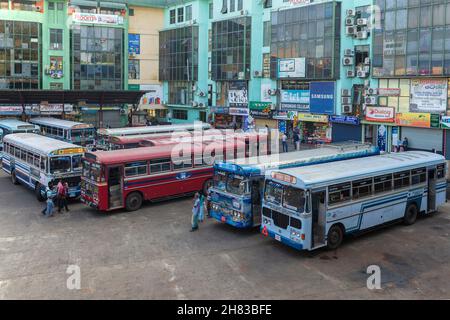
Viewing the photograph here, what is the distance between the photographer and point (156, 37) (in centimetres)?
6262

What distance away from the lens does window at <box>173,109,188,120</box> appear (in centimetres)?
6022

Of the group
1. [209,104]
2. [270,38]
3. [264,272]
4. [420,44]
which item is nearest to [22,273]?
[264,272]

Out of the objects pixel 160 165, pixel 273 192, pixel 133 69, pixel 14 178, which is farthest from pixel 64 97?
pixel 273 192

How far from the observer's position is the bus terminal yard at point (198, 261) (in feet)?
40.9

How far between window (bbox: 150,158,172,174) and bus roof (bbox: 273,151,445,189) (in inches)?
304

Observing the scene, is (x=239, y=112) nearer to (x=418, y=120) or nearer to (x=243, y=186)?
(x=418, y=120)

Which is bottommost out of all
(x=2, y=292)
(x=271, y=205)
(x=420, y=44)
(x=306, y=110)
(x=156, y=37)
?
(x=2, y=292)

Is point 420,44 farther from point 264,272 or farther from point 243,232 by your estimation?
point 264,272

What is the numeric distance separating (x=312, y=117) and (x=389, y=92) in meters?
8.03

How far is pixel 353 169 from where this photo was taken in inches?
639

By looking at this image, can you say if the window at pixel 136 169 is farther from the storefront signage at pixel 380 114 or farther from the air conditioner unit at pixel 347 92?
the air conditioner unit at pixel 347 92

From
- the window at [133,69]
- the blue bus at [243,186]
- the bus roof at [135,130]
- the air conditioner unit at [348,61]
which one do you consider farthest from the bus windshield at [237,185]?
the window at [133,69]

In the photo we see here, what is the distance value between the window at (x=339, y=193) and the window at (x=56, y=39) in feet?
163

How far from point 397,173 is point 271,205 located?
16.7 ft
